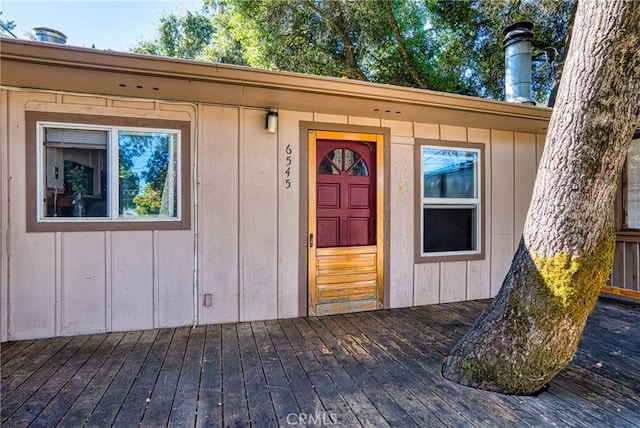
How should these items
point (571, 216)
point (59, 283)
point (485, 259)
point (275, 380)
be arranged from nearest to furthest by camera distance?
point (571, 216) → point (275, 380) → point (59, 283) → point (485, 259)

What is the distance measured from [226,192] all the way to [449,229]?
2822 mm

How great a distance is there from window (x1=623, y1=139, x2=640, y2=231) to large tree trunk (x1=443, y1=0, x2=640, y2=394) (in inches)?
142

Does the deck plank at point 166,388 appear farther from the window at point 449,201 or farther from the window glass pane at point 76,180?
the window at point 449,201

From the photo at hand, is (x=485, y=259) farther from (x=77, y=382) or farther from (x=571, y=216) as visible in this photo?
(x=77, y=382)

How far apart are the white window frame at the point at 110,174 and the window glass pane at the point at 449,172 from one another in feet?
9.35

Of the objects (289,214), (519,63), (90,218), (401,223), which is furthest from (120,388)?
(519,63)

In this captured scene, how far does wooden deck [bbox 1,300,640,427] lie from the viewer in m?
1.93

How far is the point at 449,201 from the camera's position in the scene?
14.6 feet

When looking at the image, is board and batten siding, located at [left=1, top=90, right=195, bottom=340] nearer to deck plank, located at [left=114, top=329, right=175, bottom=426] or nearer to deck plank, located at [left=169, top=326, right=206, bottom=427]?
deck plank, located at [left=114, top=329, right=175, bottom=426]

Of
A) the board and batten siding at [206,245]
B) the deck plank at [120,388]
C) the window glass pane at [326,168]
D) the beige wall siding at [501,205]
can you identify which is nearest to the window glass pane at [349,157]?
the window glass pane at [326,168]

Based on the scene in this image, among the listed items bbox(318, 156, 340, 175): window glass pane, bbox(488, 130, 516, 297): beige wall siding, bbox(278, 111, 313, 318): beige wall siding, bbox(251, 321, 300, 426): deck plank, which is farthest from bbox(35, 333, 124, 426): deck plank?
bbox(488, 130, 516, 297): beige wall siding

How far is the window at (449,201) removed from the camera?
14.2 feet

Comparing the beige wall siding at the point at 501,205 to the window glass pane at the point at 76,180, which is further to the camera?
the beige wall siding at the point at 501,205

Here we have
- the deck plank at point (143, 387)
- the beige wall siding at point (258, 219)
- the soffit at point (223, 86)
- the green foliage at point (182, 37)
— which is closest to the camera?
the deck plank at point (143, 387)
